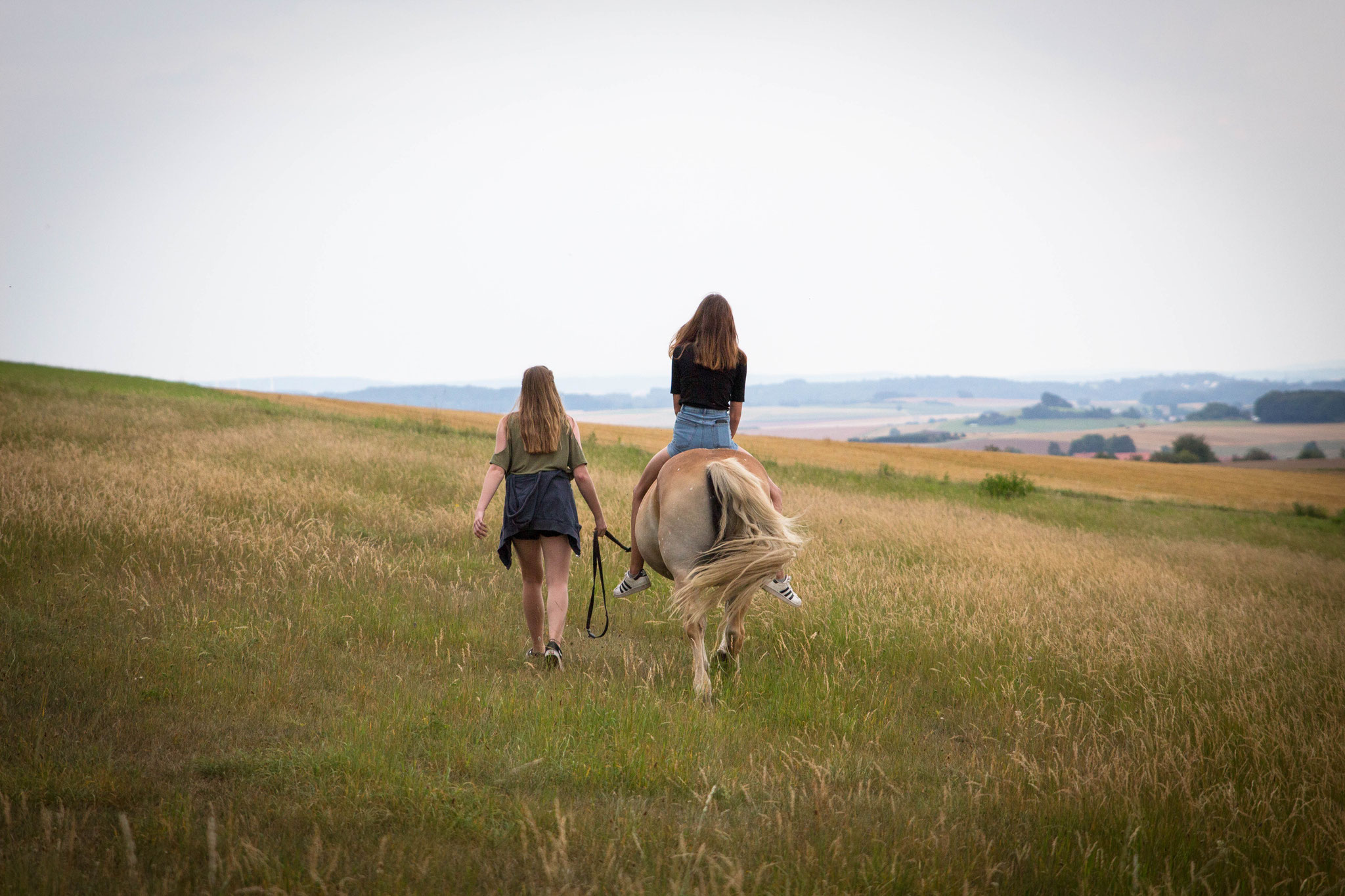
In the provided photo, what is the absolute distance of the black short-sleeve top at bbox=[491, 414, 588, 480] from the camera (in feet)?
19.3

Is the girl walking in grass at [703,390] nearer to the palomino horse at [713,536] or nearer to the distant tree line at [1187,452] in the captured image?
the palomino horse at [713,536]

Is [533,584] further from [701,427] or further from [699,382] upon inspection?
[699,382]

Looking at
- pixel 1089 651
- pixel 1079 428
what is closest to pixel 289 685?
pixel 1089 651

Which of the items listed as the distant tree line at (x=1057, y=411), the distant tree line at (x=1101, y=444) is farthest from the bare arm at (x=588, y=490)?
the distant tree line at (x=1057, y=411)

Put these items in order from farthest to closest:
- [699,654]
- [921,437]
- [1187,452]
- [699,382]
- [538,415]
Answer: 1. [921,437]
2. [1187,452]
3. [699,382]
4. [538,415]
5. [699,654]

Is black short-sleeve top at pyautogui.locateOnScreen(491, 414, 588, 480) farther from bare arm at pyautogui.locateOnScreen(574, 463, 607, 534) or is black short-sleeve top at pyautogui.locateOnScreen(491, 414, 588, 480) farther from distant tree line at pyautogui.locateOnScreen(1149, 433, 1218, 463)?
distant tree line at pyautogui.locateOnScreen(1149, 433, 1218, 463)

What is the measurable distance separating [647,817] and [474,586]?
469 cm

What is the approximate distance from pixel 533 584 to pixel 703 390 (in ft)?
6.68

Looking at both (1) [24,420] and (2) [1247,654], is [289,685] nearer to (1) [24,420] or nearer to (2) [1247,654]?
(2) [1247,654]

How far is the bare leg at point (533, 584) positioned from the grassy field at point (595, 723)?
273 millimetres

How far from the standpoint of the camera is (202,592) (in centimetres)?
675

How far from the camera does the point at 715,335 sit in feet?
20.4

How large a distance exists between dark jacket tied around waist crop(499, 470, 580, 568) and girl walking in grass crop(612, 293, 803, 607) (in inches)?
25.3

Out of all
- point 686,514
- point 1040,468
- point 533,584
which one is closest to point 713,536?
point 686,514
